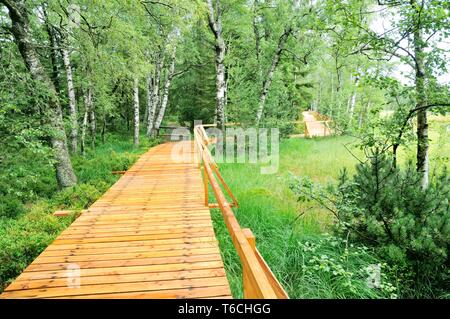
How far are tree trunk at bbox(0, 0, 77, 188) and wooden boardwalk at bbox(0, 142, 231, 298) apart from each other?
2109mm

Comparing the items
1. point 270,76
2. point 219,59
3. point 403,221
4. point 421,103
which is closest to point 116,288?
point 403,221

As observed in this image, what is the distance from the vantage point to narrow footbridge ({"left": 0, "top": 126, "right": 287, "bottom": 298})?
277 centimetres

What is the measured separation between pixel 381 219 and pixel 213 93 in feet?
59.5

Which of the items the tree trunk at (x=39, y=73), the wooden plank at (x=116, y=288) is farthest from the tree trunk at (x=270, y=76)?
the wooden plank at (x=116, y=288)

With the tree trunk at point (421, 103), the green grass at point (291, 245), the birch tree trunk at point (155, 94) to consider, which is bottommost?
the green grass at point (291, 245)

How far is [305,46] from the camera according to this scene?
14.6 m

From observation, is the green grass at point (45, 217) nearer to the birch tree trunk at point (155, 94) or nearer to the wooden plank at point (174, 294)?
the wooden plank at point (174, 294)

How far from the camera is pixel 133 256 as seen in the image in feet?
11.8

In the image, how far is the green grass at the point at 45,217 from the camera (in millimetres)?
4121

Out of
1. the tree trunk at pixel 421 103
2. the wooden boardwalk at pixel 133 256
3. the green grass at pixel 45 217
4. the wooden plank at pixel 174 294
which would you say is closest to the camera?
the wooden plank at pixel 174 294

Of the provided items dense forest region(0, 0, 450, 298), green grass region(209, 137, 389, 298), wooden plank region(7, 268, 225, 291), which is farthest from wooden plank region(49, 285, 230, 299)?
dense forest region(0, 0, 450, 298)

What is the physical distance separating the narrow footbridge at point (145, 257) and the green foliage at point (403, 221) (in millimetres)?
1936

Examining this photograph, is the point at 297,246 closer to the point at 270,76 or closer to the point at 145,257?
the point at 145,257
